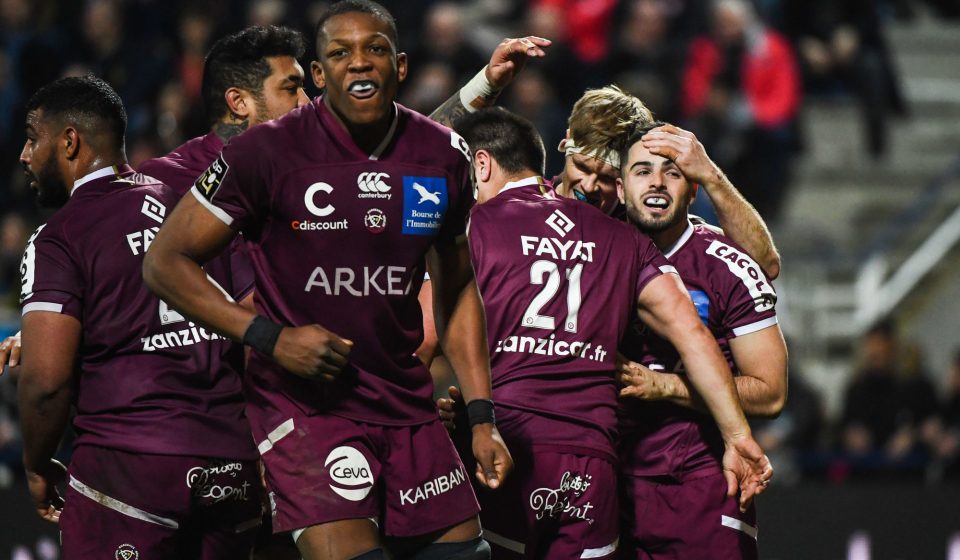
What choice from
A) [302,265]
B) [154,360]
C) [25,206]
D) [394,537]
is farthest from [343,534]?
[25,206]

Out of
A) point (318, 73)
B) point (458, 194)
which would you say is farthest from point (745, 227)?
point (318, 73)

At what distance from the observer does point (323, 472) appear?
4.53m

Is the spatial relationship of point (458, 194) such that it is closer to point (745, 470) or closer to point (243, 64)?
point (745, 470)

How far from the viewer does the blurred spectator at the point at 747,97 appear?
43.0ft

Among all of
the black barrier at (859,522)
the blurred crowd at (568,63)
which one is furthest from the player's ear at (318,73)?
the blurred crowd at (568,63)

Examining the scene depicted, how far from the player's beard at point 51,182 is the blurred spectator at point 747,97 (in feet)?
27.1

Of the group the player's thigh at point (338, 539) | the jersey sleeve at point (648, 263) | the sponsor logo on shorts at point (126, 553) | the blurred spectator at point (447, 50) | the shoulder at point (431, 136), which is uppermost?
the blurred spectator at point (447, 50)

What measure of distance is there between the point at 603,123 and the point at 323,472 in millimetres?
2138

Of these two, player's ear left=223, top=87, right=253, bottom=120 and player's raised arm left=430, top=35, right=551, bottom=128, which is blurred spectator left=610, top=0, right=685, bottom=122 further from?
player's ear left=223, top=87, right=253, bottom=120

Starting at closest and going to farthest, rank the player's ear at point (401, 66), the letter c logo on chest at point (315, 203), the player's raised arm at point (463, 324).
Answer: the letter c logo on chest at point (315, 203), the player's ear at point (401, 66), the player's raised arm at point (463, 324)

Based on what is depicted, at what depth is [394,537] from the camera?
15.3ft

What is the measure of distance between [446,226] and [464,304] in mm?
323

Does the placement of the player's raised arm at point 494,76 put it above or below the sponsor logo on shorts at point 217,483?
above

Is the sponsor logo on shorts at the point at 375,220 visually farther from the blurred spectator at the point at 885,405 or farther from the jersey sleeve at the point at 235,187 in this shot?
the blurred spectator at the point at 885,405
